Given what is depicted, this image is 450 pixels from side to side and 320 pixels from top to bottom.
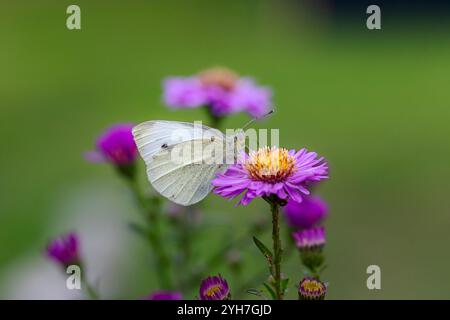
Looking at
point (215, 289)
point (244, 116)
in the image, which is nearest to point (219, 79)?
point (215, 289)

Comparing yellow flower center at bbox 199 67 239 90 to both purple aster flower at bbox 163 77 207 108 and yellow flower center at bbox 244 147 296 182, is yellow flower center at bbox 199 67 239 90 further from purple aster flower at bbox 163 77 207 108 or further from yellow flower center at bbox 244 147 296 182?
yellow flower center at bbox 244 147 296 182

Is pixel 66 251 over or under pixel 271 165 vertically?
under

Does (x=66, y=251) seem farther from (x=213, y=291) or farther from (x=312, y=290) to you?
(x=312, y=290)

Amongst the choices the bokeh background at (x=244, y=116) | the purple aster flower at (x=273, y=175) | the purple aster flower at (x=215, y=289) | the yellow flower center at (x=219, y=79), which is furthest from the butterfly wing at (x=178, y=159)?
the yellow flower center at (x=219, y=79)

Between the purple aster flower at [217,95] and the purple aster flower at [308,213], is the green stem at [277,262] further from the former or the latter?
the purple aster flower at [217,95]

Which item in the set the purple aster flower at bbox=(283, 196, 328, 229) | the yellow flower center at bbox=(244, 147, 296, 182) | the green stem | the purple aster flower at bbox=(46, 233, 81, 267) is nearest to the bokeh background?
the purple aster flower at bbox=(283, 196, 328, 229)
